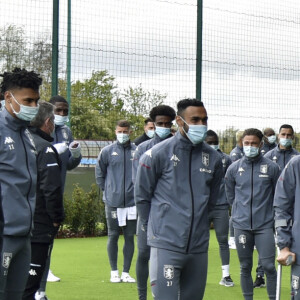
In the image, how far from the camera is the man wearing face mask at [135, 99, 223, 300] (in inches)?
238

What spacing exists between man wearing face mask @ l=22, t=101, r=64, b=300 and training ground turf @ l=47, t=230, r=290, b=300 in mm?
2396

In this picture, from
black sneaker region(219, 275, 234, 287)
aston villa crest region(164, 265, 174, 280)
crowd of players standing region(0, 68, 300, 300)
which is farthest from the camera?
black sneaker region(219, 275, 234, 287)

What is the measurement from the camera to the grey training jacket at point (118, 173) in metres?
11.0

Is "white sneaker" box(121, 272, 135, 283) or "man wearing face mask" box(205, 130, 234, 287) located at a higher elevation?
"man wearing face mask" box(205, 130, 234, 287)

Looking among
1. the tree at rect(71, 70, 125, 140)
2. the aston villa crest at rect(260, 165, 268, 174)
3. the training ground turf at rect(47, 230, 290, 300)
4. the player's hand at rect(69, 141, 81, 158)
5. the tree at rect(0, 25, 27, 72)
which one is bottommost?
the training ground turf at rect(47, 230, 290, 300)

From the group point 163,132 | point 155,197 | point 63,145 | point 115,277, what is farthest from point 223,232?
point 155,197

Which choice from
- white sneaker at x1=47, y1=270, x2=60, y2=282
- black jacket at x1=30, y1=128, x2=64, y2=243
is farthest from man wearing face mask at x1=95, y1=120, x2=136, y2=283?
black jacket at x1=30, y1=128, x2=64, y2=243

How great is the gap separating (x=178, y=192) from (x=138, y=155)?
3.10 meters

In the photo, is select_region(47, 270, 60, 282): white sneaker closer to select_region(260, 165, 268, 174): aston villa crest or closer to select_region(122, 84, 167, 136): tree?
select_region(260, 165, 268, 174): aston villa crest

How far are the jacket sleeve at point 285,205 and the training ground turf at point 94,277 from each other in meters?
4.03

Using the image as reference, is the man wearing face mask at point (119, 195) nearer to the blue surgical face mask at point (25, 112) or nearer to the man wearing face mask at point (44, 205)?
the man wearing face mask at point (44, 205)

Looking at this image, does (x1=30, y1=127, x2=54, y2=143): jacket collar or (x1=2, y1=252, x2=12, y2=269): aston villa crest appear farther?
(x1=30, y1=127, x2=54, y2=143): jacket collar

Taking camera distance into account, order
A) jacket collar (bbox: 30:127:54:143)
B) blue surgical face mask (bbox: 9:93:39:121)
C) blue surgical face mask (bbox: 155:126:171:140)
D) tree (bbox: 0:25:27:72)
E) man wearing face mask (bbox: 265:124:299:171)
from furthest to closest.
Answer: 1. tree (bbox: 0:25:27:72)
2. man wearing face mask (bbox: 265:124:299:171)
3. blue surgical face mask (bbox: 155:126:171:140)
4. jacket collar (bbox: 30:127:54:143)
5. blue surgical face mask (bbox: 9:93:39:121)

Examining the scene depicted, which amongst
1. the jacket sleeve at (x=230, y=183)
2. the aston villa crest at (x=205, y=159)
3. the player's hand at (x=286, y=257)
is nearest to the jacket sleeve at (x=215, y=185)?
the aston villa crest at (x=205, y=159)
